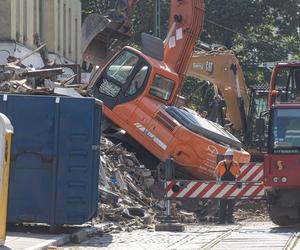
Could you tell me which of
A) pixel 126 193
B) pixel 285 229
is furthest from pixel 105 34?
pixel 285 229

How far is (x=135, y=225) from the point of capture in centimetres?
1745

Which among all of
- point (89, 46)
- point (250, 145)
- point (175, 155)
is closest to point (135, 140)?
point (175, 155)

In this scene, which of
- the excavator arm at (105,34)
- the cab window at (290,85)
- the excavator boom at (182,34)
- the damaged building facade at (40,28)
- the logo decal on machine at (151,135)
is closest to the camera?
the cab window at (290,85)

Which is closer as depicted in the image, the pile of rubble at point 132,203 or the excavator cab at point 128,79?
the pile of rubble at point 132,203

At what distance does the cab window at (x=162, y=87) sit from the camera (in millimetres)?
23102

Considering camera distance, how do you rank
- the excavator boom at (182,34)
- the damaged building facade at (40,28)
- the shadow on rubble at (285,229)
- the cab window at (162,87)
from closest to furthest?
the shadow on rubble at (285,229)
the cab window at (162,87)
the excavator boom at (182,34)
the damaged building facade at (40,28)

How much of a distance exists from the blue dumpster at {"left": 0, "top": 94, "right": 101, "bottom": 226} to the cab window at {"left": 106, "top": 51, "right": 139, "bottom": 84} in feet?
27.4

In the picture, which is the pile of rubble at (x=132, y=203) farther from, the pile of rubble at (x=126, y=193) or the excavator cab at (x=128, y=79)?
the excavator cab at (x=128, y=79)

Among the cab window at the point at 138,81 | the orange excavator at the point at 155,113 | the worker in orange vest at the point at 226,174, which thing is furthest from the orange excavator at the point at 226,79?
the worker in orange vest at the point at 226,174

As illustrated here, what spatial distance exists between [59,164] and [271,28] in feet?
119

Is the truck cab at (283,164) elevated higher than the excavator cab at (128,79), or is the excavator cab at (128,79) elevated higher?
the excavator cab at (128,79)

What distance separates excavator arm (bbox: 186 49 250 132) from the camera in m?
27.2

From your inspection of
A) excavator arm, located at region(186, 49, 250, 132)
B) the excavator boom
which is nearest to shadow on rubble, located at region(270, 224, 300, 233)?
the excavator boom

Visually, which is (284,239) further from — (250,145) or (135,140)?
(250,145)
